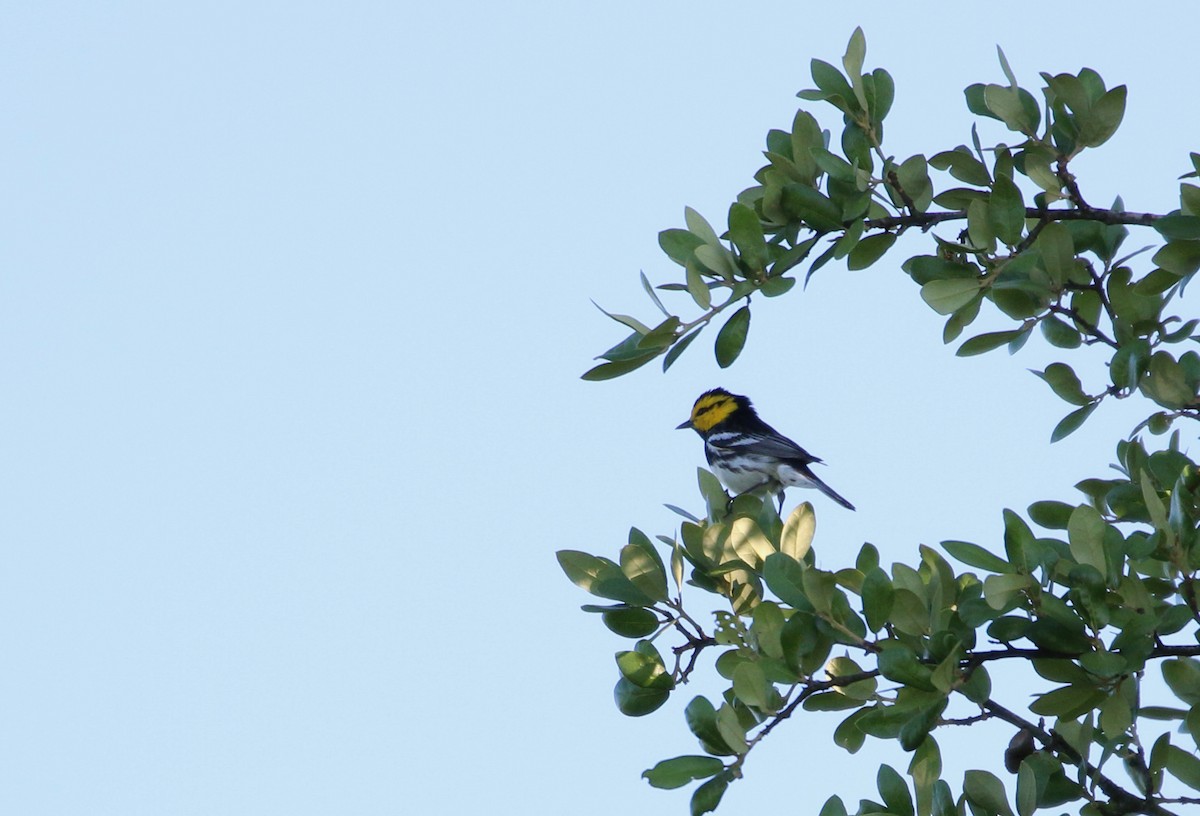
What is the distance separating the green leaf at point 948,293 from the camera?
4152 millimetres

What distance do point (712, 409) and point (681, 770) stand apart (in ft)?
27.6

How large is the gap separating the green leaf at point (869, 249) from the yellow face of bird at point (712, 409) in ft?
25.1

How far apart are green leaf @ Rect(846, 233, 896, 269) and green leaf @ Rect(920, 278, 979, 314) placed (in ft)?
0.67

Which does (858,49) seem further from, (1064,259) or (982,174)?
(1064,259)

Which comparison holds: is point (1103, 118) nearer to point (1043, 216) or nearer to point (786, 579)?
point (1043, 216)

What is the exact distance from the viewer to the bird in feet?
35.1

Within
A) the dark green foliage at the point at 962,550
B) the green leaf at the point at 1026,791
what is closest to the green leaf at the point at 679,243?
the dark green foliage at the point at 962,550

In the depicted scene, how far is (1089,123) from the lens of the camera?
165 inches

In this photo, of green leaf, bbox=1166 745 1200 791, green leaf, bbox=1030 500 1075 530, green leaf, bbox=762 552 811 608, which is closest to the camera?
green leaf, bbox=762 552 811 608

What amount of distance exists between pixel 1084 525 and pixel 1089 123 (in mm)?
1260

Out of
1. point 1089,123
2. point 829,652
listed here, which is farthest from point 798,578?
point 1089,123

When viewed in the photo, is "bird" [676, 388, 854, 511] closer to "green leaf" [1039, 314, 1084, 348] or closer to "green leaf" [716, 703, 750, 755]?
"green leaf" [1039, 314, 1084, 348]

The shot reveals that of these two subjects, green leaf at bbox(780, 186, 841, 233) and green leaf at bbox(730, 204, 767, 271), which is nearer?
green leaf at bbox(730, 204, 767, 271)

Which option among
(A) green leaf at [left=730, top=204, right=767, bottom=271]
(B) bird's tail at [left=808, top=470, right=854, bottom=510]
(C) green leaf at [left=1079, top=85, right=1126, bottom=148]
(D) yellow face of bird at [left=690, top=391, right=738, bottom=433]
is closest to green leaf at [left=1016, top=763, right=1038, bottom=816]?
(A) green leaf at [left=730, top=204, right=767, bottom=271]
